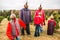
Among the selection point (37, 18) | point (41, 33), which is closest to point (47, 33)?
point (41, 33)

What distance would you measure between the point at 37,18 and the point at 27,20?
0.49 m

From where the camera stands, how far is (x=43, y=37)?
39.7 ft

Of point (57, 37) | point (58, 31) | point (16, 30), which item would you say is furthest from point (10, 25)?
point (58, 31)

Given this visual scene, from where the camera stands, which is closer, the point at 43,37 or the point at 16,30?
the point at 16,30

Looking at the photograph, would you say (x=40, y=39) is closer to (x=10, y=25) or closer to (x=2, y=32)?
(x=2, y=32)

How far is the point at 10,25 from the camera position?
334 inches

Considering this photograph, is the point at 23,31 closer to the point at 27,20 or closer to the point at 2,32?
the point at 27,20

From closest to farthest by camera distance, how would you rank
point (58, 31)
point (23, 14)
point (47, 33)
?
point (23, 14), point (47, 33), point (58, 31)

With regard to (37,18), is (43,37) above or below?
below

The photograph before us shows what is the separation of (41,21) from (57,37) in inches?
46.4

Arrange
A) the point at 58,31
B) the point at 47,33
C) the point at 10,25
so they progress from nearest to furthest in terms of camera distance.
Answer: the point at 10,25 → the point at 47,33 → the point at 58,31

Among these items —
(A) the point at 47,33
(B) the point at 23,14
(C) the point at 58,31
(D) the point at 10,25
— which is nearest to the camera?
(D) the point at 10,25

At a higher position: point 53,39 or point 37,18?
point 37,18

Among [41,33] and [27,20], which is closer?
[27,20]
